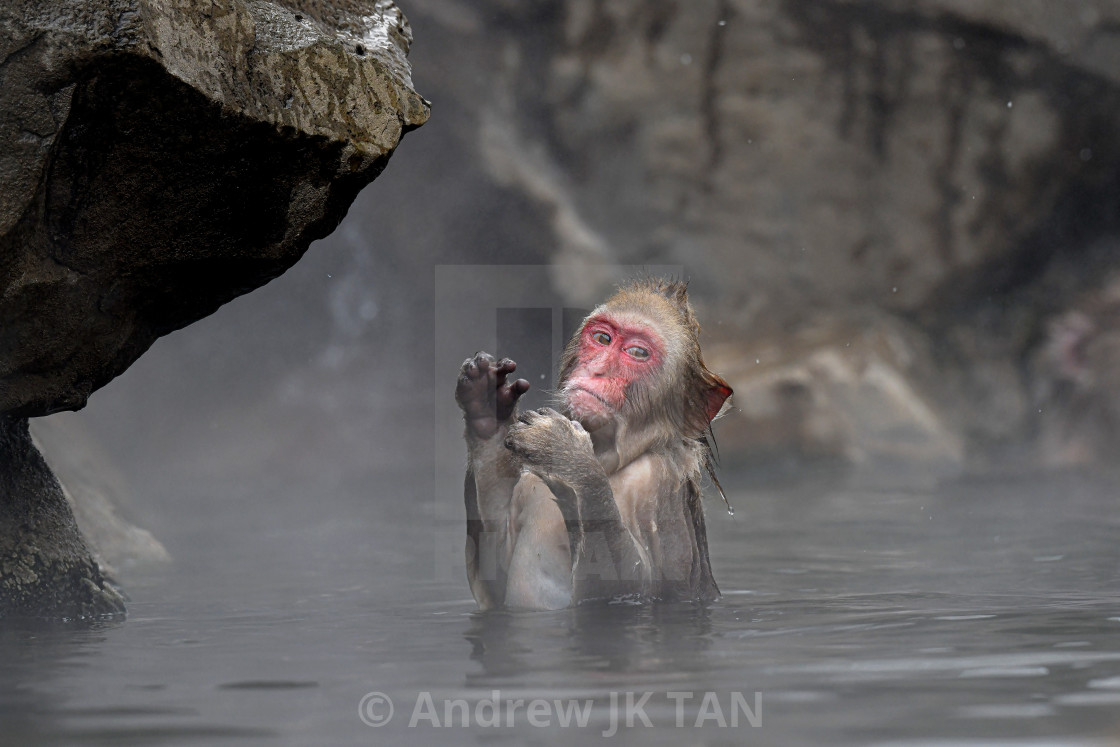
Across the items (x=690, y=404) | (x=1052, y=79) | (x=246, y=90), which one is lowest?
(x=690, y=404)

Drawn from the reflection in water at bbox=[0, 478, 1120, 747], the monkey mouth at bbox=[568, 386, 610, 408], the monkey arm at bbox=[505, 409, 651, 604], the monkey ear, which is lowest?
the reflection in water at bbox=[0, 478, 1120, 747]

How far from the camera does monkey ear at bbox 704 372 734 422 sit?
402 cm

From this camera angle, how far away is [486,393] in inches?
142

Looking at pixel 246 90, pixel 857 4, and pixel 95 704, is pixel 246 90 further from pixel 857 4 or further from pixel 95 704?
pixel 857 4

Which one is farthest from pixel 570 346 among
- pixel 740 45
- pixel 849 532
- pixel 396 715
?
pixel 740 45

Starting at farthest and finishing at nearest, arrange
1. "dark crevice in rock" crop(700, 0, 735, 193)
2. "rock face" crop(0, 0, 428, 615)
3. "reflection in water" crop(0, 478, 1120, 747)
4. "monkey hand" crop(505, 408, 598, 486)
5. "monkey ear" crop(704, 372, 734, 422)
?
"dark crevice in rock" crop(700, 0, 735, 193)
"monkey ear" crop(704, 372, 734, 422)
"monkey hand" crop(505, 408, 598, 486)
"rock face" crop(0, 0, 428, 615)
"reflection in water" crop(0, 478, 1120, 747)

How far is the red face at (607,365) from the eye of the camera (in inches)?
147

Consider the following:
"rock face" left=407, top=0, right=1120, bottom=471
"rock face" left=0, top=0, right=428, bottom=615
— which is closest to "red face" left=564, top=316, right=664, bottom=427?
"rock face" left=0, top=0, right=428, bottom=615

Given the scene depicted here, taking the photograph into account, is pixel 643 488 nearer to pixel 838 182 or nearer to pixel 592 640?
pixel 592 640

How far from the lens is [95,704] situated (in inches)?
95.4

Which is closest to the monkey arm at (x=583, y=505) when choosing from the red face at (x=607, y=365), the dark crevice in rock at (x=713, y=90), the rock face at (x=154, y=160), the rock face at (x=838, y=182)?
the red face at (x=607, y=365)

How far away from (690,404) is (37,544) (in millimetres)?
1971

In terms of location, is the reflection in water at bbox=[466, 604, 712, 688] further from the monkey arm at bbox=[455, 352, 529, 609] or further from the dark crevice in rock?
the dark crevice in rock

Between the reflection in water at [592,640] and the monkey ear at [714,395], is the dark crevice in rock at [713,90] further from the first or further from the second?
the reflection in water at [592,640]
